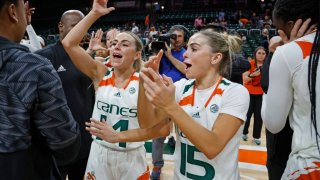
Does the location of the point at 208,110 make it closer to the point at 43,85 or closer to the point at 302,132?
the point at 302,132

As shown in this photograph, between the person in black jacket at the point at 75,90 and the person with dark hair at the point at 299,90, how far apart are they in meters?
1.72

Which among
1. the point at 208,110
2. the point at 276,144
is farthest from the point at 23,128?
the point at 276,144

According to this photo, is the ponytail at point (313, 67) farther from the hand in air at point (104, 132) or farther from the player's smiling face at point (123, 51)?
the player's smiling face at point (123, 51)

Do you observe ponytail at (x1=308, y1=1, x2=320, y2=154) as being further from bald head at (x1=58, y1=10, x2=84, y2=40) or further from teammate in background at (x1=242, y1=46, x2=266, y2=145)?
teammate in background at (x1=242, y1=46, x2=266, y2=145)

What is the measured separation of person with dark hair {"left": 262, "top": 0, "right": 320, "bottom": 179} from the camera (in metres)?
1.34

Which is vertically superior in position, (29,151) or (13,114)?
(13,114)

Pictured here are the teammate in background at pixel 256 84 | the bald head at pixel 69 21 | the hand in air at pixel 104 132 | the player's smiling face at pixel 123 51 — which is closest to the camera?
the hand in air at pixel 104 132

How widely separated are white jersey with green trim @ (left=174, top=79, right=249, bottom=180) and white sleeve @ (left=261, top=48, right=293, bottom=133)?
0.85ft

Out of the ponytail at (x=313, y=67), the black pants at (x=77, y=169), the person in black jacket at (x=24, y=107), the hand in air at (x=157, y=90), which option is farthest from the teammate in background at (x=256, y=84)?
the person in black jacket at (x=24, y=107)

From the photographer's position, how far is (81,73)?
2.83 meters

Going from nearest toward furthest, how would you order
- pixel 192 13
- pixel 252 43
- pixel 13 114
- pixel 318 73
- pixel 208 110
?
1. pixel 13 114
2. pixel 318 73
3. pixel 208 110
4. pixel 252 43
5. pixel 192 13

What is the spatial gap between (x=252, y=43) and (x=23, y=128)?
12.8m

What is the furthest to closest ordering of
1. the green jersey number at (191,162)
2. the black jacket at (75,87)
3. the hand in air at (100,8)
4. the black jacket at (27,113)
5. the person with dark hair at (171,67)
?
the person with dark hair at (171,67), the black jacket at (75,87), the hand in air at (100,8), the green jersey number at (191,162), the black jacket at (27,113)

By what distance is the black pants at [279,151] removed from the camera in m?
1.89
